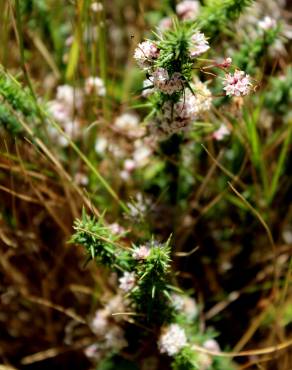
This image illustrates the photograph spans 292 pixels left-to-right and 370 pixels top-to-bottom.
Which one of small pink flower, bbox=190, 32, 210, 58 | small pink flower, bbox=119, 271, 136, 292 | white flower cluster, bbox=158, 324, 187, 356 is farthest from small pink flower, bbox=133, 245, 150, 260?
small pink flower, bbox=190, 32, 210, 58

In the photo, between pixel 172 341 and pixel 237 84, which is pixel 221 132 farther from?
pixel 172 341

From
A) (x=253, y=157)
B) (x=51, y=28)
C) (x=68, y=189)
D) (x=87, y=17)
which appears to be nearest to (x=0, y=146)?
(x=68, y=189)

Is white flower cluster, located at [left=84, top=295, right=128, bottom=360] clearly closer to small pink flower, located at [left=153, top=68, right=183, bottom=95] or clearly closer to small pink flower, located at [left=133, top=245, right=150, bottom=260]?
small pink flower, located at [left=133, top=245, right=150, bottom=260]

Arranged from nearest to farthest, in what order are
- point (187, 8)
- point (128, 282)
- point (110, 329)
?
point (128, 282) < point (110, 329) < point (187, 8)

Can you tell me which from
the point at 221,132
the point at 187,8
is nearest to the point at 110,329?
the point at 221,132

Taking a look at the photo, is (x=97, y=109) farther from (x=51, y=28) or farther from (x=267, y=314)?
(x=267, y=314)

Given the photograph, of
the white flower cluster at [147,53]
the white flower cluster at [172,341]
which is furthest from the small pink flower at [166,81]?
the white flower cluster at [172,341]

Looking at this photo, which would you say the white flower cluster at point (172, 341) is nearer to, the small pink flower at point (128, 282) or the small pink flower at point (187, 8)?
the small pink flower at point (128, 282)
